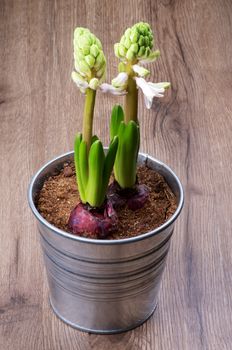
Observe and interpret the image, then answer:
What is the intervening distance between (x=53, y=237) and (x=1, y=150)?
39cm

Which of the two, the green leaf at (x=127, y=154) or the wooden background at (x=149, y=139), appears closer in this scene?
the green leaf at (x=127, y=154)

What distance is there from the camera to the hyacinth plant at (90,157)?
56 centimetres

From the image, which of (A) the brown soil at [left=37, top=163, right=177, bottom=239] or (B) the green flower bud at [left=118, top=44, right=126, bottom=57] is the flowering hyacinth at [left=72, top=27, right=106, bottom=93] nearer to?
(B) the green flower bud at [left=118, top=44, right=126, bottom=57]

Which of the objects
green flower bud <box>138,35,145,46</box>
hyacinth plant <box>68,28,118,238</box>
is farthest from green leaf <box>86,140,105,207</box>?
green flower bud <box>138,35,145,46</box>

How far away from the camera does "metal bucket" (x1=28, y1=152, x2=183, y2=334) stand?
61cm

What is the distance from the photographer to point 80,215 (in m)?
0.63

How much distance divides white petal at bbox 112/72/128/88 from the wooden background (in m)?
0.32

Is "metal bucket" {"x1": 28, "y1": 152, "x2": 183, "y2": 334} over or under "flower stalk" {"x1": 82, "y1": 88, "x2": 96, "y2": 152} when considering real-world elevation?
under

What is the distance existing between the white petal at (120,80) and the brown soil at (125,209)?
0.51 ft

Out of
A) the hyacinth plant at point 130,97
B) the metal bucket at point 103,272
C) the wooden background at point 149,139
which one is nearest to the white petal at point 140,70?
the hyacinth plant at point 130,97

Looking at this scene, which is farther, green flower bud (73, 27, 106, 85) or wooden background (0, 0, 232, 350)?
wooden background (0, 0, 232, 350)

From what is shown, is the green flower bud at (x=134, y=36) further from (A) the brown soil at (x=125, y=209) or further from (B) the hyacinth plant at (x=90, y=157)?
(A) the brown soil at (x=125, y=209)

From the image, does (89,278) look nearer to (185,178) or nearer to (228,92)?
(185,178)

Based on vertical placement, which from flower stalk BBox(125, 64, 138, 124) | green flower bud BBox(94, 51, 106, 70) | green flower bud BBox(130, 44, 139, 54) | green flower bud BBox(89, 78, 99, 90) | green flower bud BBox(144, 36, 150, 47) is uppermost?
green flower bud BBox(144, 36, 150, 47)
